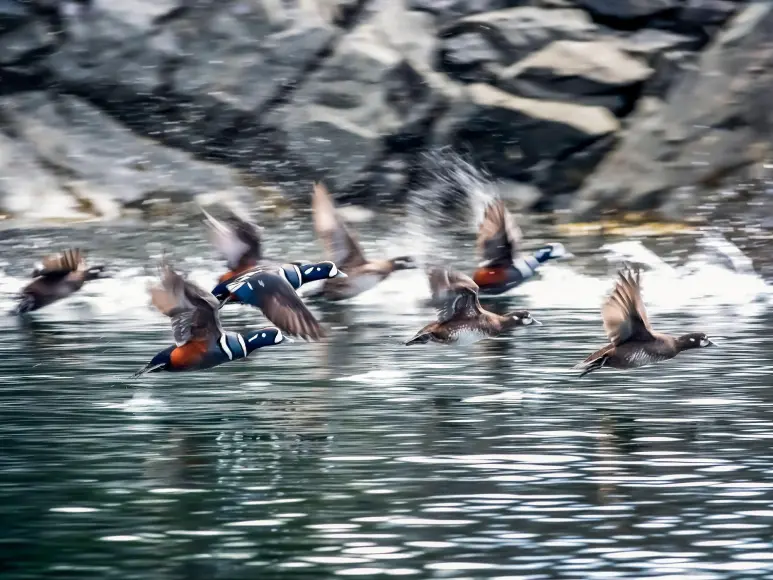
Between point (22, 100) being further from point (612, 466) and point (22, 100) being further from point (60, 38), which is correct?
point (612, 466)

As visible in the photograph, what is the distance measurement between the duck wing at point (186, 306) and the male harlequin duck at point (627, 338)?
345 centimetres

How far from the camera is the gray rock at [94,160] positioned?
41406mm

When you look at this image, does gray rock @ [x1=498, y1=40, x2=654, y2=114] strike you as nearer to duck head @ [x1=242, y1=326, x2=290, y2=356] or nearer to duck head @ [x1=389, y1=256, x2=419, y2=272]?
duck head @ [x1=389, y1=256, x2=419, y2=272]

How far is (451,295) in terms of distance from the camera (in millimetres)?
19719

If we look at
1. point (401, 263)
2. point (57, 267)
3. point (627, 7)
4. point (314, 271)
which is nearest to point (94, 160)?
point (627, 7)

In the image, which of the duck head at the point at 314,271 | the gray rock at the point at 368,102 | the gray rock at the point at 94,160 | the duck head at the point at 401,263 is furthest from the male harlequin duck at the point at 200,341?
the gray rock at the point at 368,102

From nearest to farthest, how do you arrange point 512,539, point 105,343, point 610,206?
point 512,539 → point 105,343 → point 610,206

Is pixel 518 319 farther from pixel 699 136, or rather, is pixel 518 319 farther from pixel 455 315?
pixel 699 136

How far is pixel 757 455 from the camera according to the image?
47.1 ft

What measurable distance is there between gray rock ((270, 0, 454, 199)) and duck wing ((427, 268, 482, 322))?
73.8ft

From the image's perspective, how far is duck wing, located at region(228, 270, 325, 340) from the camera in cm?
1848

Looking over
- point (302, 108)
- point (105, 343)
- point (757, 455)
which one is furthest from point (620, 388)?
point (302, 108)

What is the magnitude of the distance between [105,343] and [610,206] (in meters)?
19.2

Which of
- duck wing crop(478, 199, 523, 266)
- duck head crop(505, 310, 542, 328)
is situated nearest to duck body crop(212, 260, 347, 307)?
duck head crop(505, 310, 542, 328)
